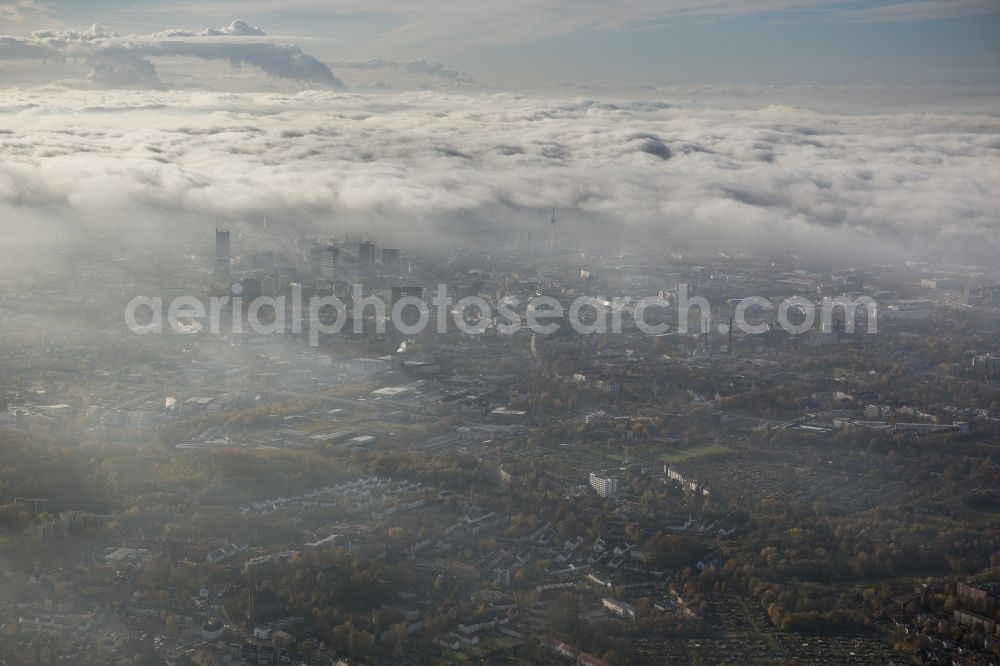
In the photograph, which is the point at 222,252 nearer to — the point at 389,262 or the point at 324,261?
the point at 324,261

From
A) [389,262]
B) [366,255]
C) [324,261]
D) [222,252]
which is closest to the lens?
[222,252]

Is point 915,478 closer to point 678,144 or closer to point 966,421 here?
point 966,421

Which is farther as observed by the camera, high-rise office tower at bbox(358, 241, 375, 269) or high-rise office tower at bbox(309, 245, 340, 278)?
high-rise office tower at bbox(358, 241, 375, 269)

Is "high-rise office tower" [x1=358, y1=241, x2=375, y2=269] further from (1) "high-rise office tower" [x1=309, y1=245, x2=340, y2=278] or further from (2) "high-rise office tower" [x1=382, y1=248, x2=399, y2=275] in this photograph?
(1) "high-rise office tower" [x1=309, y1=245, x2=340, y2=278]

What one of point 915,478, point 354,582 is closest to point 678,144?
point 915,478

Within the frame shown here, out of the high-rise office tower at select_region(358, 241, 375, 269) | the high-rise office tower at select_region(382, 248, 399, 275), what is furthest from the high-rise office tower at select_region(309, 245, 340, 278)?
the high-rise office tower at select_region(382, 248, 399, 275)

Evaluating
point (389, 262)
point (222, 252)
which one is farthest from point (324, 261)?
point (222, 252)
